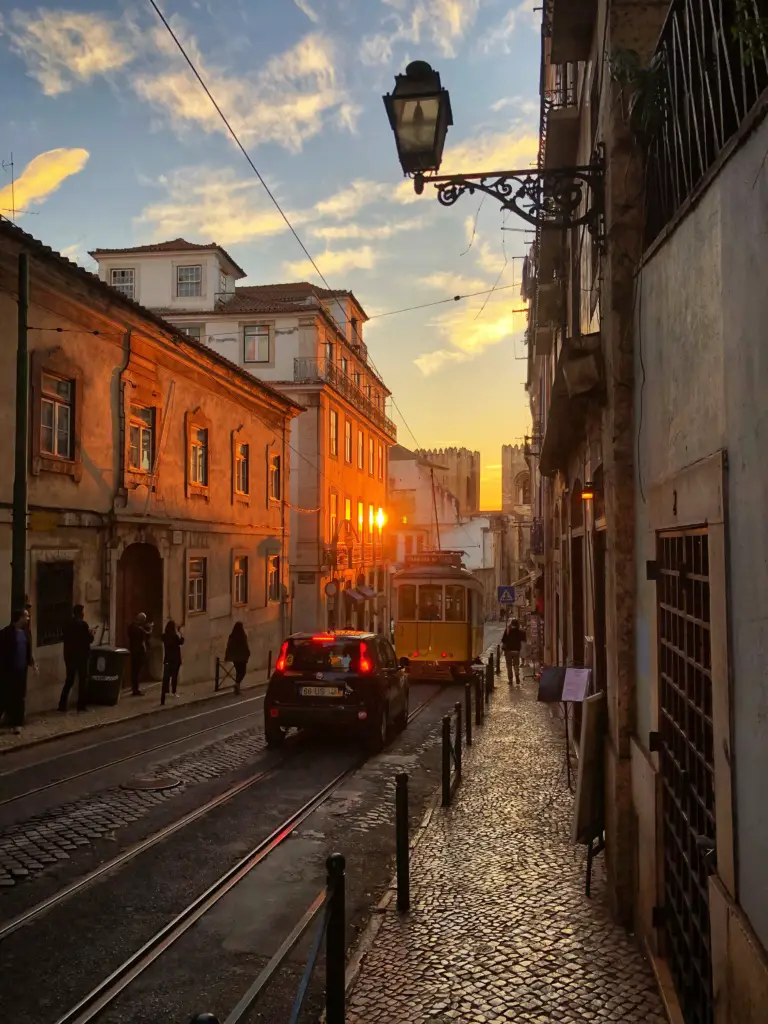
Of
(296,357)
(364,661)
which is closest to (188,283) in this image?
(296,357)

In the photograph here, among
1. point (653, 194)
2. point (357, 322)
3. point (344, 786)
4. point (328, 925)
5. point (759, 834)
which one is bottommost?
point (344, 786)

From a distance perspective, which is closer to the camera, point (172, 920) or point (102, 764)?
point (172, 920)

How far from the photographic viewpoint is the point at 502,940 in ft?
17.7

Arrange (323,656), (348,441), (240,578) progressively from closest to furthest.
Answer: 1. (323,656)
2. (240,578)
3. (348,441)

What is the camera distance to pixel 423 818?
8375 millimetres

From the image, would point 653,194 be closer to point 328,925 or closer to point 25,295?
point 328,925


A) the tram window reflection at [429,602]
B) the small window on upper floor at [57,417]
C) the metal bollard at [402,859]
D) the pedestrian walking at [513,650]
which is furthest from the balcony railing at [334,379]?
the metal bollard at [402,859]

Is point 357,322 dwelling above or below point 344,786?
above

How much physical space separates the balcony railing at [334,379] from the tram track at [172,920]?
29.1 metres

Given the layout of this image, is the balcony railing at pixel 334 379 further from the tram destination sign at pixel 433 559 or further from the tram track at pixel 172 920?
the tram track at pixel 172 920

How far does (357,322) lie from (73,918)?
42.3 m

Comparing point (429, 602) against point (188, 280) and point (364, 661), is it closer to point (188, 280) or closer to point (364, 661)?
point (364, 661)

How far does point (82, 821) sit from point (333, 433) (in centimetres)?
3198

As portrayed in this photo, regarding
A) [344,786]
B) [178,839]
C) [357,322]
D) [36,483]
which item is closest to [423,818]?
[344,786]
